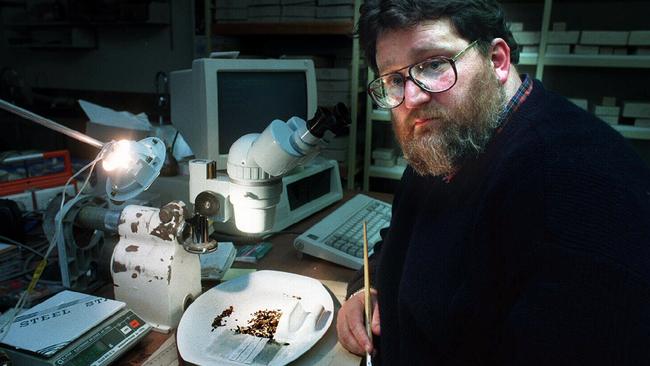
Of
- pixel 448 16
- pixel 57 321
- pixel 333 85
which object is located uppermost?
pixel 448 16

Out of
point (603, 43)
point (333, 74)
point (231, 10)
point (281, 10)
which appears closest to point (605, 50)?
point (603, 43)

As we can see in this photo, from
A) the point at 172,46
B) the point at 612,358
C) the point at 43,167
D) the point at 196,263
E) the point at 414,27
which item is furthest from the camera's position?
the point at 172,46

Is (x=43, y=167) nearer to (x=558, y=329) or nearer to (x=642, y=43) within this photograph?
(x=558, y=329)

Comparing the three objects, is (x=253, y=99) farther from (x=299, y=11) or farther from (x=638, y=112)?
(x=638, y=112)

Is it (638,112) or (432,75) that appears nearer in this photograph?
(432,75)

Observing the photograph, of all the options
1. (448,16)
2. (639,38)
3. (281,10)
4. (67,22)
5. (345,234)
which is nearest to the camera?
(448,16)

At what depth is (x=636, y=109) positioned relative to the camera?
222 centimetres

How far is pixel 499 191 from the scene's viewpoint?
66 centimetres

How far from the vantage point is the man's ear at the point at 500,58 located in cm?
80

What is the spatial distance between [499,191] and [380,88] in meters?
0.32

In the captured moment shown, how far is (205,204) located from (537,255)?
0.59m

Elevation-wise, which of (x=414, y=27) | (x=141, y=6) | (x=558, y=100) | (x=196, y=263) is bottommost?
(x=196, y=263)

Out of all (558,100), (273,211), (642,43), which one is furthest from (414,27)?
(642,43)

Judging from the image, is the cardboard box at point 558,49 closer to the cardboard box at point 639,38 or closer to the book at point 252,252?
the cardboard box at point 639,38
